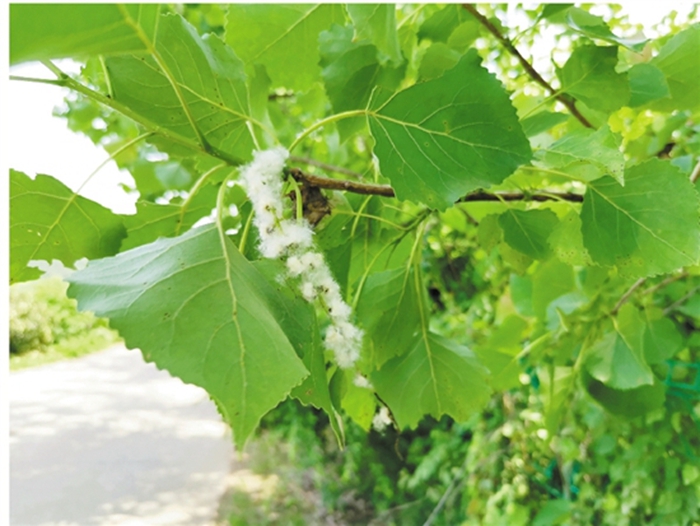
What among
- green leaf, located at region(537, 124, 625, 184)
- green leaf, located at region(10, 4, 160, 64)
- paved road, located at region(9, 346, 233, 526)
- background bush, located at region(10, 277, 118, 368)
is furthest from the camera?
paved road, located at region(9, 346, 233, 526)

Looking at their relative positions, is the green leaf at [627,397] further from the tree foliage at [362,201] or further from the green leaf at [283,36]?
the green leaf at [283,36]

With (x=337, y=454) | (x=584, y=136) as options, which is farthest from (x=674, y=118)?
(x=337, y=454)

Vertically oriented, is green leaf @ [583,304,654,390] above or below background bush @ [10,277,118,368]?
below

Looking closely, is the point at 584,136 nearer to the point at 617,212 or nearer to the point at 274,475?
the point at 617,212

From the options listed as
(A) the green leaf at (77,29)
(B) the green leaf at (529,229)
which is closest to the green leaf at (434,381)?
(B) the green leaf at (529,229)

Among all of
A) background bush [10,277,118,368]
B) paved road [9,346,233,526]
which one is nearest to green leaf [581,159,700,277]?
background bush [10,277,118,368]

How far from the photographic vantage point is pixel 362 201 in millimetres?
420

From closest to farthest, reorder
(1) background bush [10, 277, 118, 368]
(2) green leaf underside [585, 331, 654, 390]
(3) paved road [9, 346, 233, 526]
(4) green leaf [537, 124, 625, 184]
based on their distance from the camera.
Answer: (4) green leaf [537, 124, 625, 184], (2) green leaf underside [585, 331, 654, 390], (1) background bush [10, 277, 118, 368], (3) paved road [9, 346, 233, 526]

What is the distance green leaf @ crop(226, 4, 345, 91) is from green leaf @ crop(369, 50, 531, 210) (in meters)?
0.19

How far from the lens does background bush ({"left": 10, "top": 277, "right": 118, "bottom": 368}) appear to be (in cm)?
185

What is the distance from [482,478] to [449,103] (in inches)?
47.5

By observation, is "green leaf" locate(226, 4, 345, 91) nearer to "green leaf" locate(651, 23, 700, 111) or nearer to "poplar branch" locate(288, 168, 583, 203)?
"poplar branch" locate(288, 168, 583, 203)

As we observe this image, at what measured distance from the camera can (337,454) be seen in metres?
2.23

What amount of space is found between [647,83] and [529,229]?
14 centimetres
